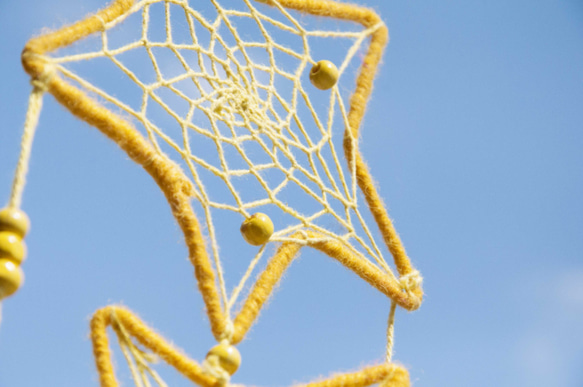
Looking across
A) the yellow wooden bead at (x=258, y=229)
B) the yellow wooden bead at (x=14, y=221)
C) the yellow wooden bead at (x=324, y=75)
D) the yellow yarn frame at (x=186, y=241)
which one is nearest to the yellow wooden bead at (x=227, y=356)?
the yellow yarn frame at (x=186, y=241)

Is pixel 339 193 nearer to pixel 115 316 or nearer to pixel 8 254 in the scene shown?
pixel 115 316

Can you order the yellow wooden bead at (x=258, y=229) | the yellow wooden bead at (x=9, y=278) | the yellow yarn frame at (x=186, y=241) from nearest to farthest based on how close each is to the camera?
the yellow wooden bead at (x=9, y=278) → the yellow yarn frame at (x=186, y=241) → the yellow wooden bead at (x=258, y=229)

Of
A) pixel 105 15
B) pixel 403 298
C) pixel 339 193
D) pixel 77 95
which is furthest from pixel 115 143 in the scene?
pixel 403 298

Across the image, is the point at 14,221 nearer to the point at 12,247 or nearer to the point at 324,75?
the point at 12,247

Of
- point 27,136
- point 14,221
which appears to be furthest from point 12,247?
point 27,136

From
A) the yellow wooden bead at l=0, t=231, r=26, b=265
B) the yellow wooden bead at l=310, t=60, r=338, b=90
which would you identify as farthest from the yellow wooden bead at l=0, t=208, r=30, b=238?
the yellow wooden bead at l=310, t=60, r=338, b=90

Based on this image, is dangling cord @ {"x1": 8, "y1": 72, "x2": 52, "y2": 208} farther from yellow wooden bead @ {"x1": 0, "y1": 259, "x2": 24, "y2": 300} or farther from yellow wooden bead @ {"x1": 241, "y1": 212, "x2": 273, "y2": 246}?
yellow wooden bead @ {"x1": 241, "y1": 212, "x2": 273, "y2": 246}

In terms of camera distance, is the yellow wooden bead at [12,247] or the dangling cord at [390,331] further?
the dangling cord at [390,331]

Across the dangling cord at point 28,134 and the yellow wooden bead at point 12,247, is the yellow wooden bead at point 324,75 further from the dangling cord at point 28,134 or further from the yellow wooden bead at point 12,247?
the yellow wooden bead at point 12,247
